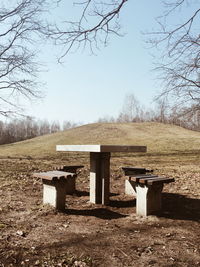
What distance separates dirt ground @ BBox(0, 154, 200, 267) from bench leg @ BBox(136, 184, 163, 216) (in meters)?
0.17

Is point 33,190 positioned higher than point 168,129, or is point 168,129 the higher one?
point 168,129

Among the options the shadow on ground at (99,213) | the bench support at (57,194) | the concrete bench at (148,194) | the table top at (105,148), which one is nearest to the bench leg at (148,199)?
the concrete bench at (148,194)

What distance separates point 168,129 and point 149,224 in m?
32.0

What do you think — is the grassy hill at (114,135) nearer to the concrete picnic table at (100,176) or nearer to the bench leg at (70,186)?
the bench leg at (70,186)

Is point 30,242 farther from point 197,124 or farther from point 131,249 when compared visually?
point 197,124

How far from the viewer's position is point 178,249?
10.3ft

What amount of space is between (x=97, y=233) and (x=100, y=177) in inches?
65.3

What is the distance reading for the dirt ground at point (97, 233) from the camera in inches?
113

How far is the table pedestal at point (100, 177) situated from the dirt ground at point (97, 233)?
21cm

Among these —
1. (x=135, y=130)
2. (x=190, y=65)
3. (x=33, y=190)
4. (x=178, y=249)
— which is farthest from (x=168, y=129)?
(x=178, y=249)

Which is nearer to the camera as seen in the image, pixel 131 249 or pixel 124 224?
pixel 131 249

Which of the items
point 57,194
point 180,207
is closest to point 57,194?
point 57,194

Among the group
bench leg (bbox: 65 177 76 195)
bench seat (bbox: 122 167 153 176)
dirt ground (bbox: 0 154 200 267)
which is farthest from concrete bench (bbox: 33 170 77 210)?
bench seat (bbox: 122 167 153 176)

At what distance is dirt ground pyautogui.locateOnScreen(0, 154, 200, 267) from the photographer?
9.41 ft
